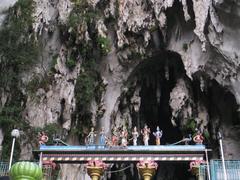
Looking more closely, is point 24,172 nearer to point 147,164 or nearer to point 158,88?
point 147,164

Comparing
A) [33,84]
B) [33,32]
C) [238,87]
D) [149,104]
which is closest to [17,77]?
[33,84]

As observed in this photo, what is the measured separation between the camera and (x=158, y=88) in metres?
17.2

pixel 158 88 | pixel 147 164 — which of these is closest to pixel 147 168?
pixel 147 164

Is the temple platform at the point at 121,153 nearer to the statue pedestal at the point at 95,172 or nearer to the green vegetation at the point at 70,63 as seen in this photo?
the statue pedestal at the point at 95,172

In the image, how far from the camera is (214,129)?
52.2ft

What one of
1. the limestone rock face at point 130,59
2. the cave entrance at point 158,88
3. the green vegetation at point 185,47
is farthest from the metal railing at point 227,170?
the cave entrance at point 158,88

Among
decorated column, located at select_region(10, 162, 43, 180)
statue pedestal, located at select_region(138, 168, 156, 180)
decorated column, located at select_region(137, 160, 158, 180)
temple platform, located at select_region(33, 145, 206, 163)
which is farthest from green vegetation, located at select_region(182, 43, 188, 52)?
decorated column, located at select_region(10, 162, 43, 180)

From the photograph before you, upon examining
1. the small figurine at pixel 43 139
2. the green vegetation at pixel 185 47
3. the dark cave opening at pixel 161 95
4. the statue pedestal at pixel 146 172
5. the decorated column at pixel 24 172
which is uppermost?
the green vegetation at pixel 185 47

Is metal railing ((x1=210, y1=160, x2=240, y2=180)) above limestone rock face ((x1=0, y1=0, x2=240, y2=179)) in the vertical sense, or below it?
below

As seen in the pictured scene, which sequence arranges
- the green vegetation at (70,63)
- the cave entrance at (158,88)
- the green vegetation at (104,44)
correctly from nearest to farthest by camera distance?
the green vegetation at (70,63) < the green vegetation at (104,44) < the cave entrance at (158,88)

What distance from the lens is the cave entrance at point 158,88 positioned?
648 inches

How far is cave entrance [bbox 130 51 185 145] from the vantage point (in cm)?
1645

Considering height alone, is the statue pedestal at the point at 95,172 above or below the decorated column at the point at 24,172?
above

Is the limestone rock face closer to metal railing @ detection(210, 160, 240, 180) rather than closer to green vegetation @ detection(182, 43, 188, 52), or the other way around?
green vegetation @ detection(182, 43, 188, 52)
